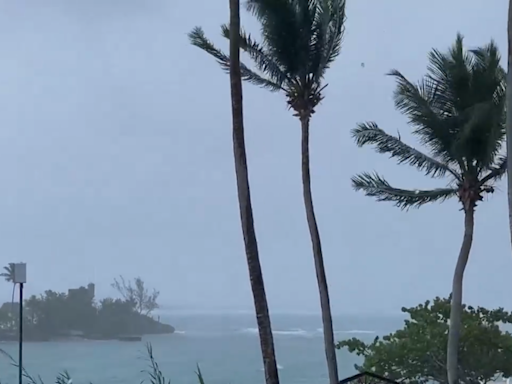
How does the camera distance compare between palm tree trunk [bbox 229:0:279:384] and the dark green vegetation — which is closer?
the dark green vegetation

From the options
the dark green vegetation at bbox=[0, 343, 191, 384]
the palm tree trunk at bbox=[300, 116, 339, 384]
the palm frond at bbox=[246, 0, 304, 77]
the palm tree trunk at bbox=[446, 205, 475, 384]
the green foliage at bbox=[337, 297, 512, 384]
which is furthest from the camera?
the green foliage at bbox=[337, 297, 512, 384]

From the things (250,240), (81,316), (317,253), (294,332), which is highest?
(317,253)

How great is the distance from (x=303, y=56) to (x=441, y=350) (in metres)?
5.62

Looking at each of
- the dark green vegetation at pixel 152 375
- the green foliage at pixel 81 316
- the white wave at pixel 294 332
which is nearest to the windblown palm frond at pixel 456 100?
the dark green vegetation at pixel 152 375

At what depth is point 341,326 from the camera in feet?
94.3

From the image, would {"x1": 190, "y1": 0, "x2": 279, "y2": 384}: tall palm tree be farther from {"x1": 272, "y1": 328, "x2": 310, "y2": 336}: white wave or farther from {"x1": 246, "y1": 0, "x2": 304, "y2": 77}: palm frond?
{"x1": 272, "y1": 328, "x2": 310, "y2": 336}: white wave

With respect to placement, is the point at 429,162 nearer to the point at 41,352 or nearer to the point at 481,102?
the point at 481,102

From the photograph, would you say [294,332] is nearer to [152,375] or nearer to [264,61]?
[264,61]

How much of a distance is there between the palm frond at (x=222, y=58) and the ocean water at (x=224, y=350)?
209 inches

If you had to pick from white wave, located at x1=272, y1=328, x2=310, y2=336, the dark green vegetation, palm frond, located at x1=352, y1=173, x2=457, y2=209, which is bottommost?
the dark green vegetation

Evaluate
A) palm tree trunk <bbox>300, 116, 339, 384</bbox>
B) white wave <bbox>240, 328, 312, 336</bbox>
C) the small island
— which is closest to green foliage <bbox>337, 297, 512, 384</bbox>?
palm tree trunk <bbox>300, 116, 339, 384</bbox>

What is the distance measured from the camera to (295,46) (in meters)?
14.0

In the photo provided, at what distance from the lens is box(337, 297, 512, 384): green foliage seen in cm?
1519

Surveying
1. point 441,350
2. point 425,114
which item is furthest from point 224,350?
point 425,114
